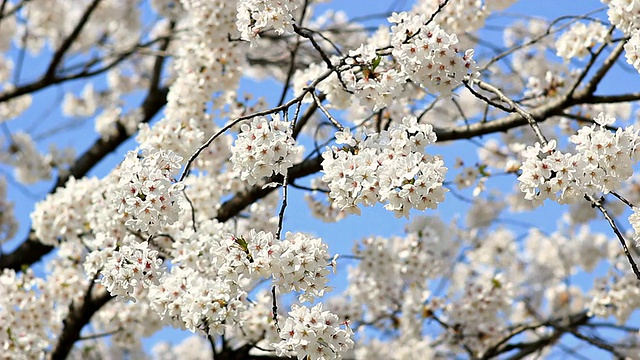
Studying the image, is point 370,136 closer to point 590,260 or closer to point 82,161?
point 82,161

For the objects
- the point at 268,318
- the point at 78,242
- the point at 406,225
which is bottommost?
the point at 268,318

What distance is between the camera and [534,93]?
15.7 ft

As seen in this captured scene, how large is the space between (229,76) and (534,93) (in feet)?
6.87

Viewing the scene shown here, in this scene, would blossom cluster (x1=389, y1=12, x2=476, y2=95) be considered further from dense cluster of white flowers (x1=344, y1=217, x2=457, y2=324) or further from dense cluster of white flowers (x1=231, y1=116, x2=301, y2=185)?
dense cluster of white flowers (x1=344, y1=217, x2=457, y2=324)

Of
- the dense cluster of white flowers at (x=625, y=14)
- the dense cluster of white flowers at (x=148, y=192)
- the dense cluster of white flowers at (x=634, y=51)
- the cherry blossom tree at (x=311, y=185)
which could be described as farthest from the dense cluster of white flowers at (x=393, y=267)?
the dense cluster of white flowers at (x=148, y=192)

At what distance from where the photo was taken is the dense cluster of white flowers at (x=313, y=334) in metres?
2.51

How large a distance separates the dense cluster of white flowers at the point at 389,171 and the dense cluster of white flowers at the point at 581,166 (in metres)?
0.36

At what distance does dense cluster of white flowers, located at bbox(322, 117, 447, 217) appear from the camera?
7.99ft

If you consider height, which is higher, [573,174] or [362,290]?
[362,290]

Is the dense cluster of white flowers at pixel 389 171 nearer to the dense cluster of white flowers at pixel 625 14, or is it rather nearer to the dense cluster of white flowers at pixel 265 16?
the dense cluster of white flowers at pixel 265 16

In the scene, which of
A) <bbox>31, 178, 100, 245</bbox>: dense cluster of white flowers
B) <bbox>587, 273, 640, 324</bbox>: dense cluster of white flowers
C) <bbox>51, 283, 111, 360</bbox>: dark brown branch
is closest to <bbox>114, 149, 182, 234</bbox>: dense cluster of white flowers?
<bbox>31, 178, 100, 245</bbox>: dense cluster of white flowers

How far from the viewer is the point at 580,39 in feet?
14.1

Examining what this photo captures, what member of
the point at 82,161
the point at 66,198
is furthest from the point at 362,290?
the point at 82,161

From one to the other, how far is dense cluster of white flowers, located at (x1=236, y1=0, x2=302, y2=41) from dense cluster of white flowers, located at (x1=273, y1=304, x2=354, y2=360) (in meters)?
1.17
